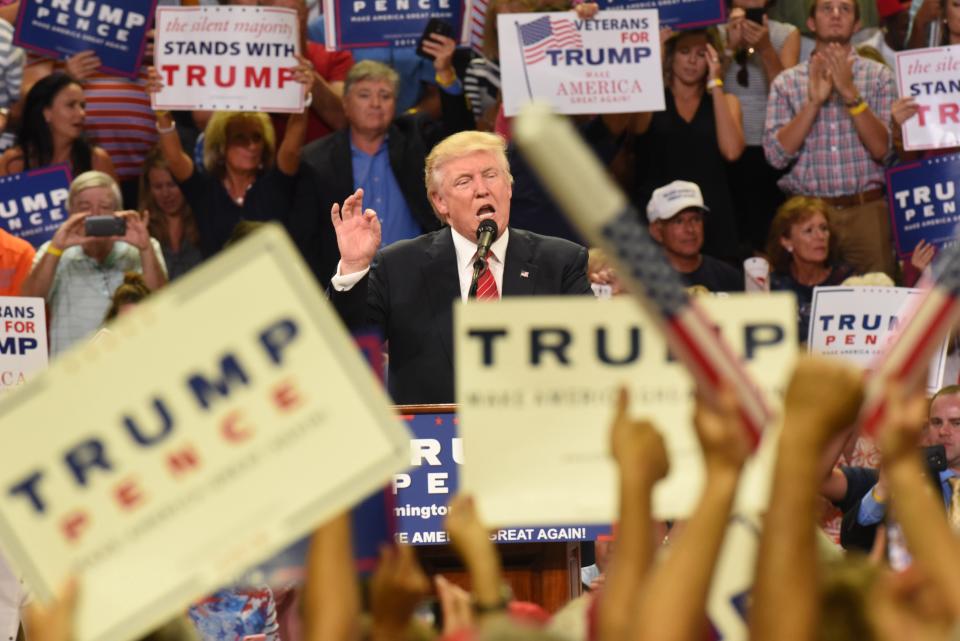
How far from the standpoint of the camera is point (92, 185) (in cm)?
760

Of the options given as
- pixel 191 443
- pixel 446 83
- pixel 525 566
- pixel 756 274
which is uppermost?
pixel 446 83

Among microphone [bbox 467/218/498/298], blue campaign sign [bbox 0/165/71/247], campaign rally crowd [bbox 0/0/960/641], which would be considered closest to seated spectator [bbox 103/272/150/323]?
campaign rally crowd [bbox 0/0/960/641]

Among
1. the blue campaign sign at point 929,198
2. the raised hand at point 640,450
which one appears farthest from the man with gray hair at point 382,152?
the raised hand at point 640,450

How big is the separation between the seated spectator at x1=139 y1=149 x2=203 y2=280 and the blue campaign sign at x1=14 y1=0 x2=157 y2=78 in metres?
0.48

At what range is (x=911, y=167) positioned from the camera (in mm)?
8086

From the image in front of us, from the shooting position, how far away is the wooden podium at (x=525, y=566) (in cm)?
468

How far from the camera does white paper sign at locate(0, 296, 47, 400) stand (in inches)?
262

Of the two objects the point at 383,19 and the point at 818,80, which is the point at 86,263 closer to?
the point at 383,19

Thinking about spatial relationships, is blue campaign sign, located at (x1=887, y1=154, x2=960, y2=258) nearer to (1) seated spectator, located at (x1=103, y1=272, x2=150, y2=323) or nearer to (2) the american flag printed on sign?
(2) the american flag printed on sign

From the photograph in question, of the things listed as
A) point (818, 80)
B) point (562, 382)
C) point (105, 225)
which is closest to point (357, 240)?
point (105, 225)

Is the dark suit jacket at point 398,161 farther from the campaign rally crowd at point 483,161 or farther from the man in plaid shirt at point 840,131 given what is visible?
the man in plaid shirt at point 840,131

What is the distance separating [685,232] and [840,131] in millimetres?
943

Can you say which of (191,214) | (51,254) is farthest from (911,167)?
(51,254)

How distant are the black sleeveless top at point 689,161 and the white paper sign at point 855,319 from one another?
44.5 inches
